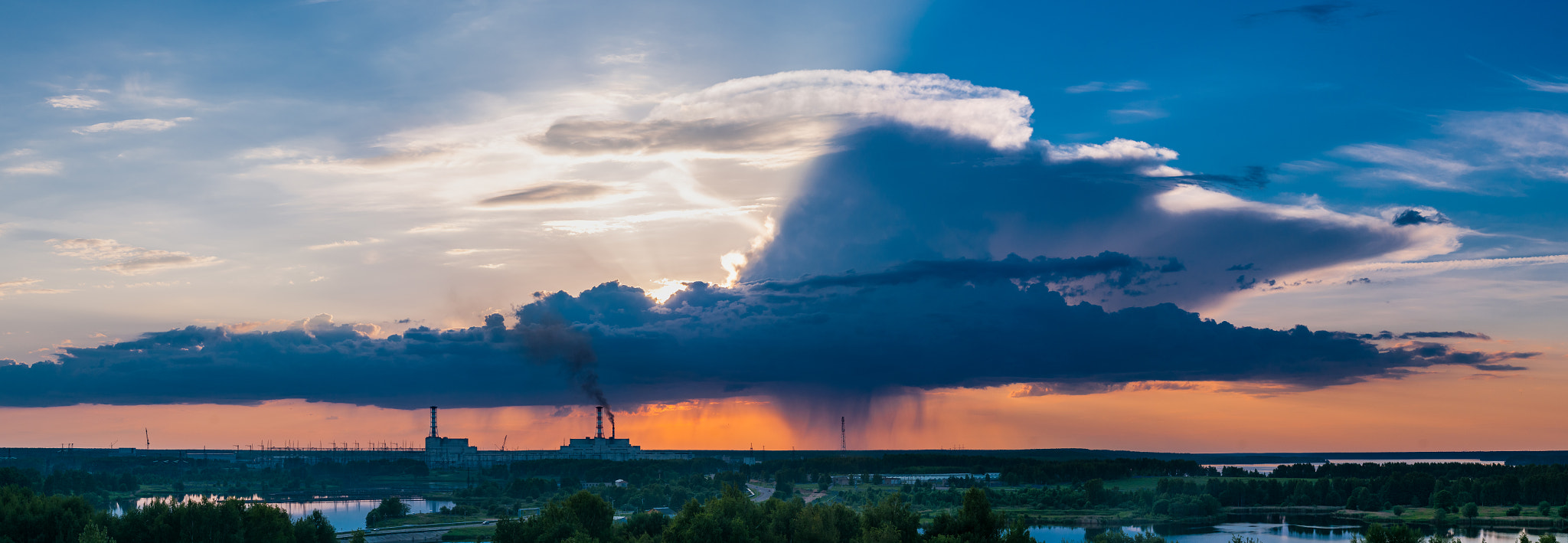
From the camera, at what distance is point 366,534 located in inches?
5600

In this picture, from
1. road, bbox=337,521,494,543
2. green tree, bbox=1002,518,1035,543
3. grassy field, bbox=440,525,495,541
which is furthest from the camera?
grassy field, bbox=440,525,495,541

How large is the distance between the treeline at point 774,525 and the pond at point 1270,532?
7491 cm

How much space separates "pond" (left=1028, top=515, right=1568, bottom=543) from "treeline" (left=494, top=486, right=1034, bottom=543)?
2949 inches

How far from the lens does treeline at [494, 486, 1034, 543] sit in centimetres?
6406

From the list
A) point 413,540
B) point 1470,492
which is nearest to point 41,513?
point 413,540

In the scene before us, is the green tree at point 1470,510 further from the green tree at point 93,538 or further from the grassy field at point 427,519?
the green tree at point 93,538

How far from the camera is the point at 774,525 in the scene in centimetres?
7150

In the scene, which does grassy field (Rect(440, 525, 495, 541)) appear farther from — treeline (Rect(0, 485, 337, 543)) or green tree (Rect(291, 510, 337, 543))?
treeline (Rect(0, 485, 337, 543))

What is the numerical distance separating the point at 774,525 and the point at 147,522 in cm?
3966

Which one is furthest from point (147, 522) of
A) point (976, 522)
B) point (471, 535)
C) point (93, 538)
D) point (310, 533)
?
point (471, 535)

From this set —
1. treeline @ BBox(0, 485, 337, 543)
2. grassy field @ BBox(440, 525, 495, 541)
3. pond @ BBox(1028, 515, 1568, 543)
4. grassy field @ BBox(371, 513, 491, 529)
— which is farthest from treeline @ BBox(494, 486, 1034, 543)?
grassy field @ BBox(371, 513, 491, 529)

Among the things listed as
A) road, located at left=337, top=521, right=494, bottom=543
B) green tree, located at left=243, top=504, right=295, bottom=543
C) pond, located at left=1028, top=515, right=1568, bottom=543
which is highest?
green tree, located at left=243, top=504, right=295, bottom=543

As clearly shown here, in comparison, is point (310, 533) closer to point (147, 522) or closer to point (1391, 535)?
point (147, 522)

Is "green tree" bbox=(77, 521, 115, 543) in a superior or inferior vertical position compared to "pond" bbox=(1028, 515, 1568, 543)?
superior
